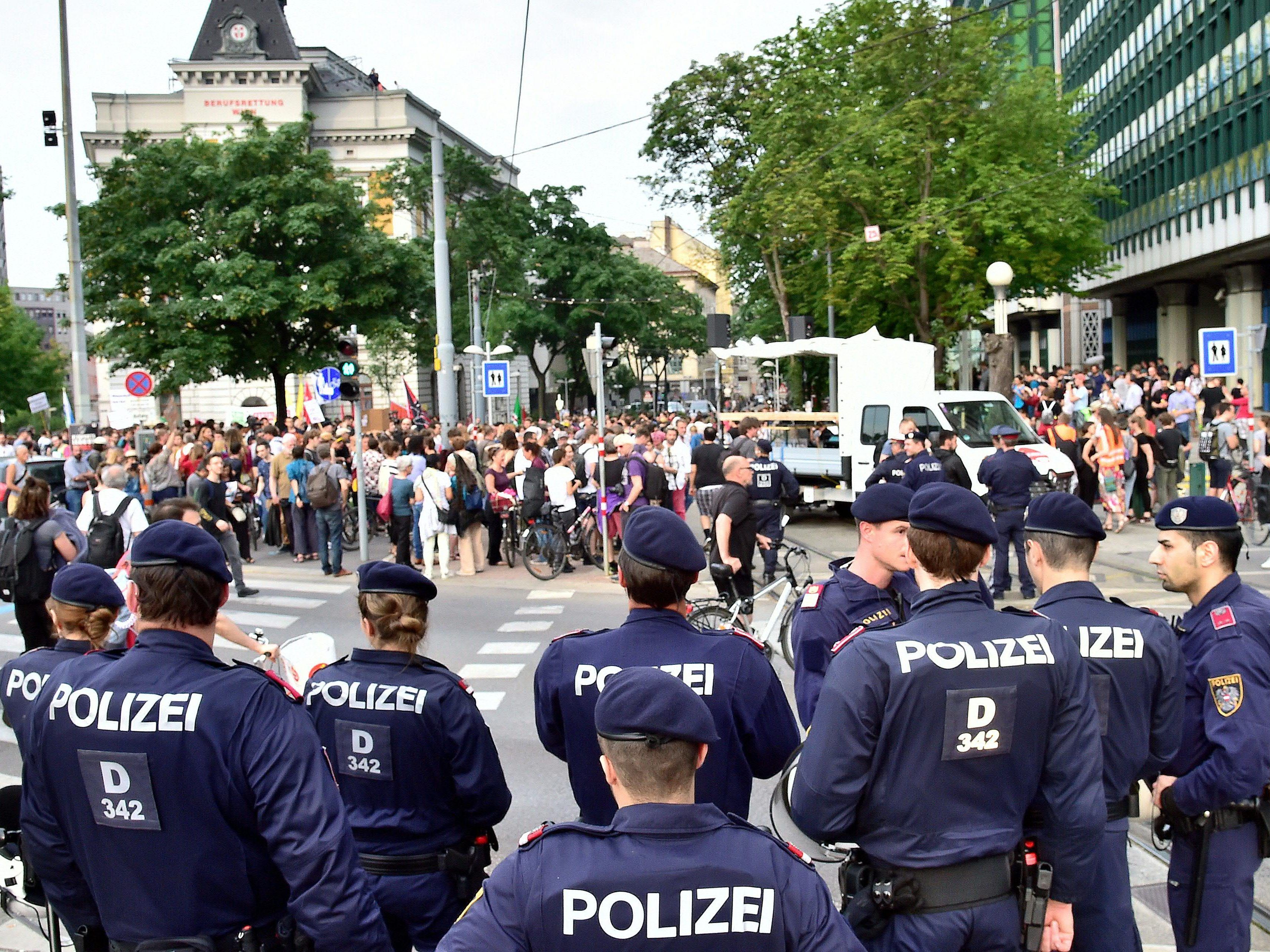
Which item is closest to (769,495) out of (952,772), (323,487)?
(323,487)

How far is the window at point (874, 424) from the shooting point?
792 inches

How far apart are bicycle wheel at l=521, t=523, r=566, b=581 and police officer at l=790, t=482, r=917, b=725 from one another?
36.0ft

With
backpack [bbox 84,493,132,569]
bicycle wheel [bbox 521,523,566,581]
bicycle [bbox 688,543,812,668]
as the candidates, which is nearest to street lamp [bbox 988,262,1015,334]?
bicycle wheel [bbox 521,523,566,581]

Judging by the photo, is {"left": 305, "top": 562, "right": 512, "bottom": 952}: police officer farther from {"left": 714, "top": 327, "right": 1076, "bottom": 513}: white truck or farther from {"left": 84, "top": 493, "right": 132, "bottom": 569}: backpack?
{"left": 714, "top": 327, "right": 1076, "bottom": 513}: white truck

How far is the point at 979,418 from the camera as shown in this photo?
19.8 m

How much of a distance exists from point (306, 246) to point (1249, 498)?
30.1 meters

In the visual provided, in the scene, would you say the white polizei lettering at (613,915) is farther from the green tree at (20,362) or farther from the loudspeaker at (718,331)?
the green tree at (20,362)

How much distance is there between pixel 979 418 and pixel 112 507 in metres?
13.6

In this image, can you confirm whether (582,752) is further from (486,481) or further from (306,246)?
(306,246)

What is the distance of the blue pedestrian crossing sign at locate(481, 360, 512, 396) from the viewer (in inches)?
917

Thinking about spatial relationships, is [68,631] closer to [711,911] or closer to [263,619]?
[711,911]

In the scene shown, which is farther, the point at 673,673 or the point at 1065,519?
the point at 1065,519

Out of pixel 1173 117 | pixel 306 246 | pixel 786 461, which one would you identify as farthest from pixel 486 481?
pixel 1173 117

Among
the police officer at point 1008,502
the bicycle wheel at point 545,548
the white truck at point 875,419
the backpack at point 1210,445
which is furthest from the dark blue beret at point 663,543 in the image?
the backpack at point 1210,445
